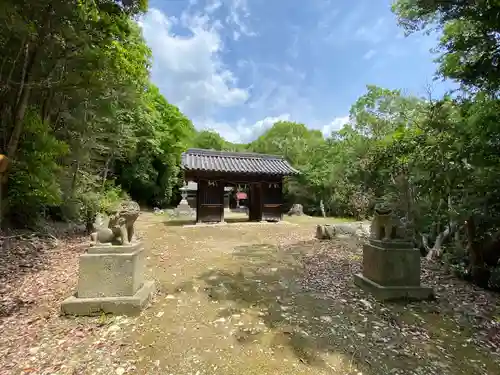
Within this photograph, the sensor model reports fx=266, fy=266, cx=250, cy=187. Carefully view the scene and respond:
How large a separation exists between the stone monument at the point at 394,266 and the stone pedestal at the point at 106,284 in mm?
3444

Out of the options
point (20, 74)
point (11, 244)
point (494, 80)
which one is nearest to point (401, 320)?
point (494, 80)

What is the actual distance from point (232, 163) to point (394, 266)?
1160 cm

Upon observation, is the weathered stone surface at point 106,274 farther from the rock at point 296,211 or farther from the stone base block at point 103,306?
the rock at point 296,211

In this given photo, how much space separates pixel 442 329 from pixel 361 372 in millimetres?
1587

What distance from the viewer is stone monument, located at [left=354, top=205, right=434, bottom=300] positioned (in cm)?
399

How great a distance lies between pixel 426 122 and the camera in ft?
21.6

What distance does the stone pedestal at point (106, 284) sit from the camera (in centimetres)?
323

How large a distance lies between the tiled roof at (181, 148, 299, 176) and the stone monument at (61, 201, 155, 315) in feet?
31.0

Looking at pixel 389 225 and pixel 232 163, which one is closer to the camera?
pixel 389 225

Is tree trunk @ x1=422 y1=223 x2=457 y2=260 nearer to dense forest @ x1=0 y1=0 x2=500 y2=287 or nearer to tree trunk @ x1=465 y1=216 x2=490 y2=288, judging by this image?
dense forest @ x1=0 y1=0 x2=500 y2=287

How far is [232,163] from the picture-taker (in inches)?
587

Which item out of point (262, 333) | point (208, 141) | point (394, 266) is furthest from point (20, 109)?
point (208, 141)

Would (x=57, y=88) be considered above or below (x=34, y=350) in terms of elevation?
above

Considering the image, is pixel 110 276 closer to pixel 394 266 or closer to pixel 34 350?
pixel 34 350
